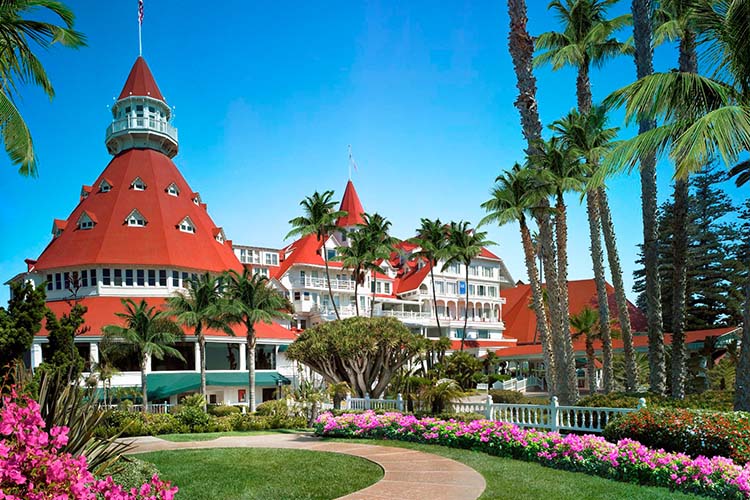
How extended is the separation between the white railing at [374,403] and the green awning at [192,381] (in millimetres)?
19420

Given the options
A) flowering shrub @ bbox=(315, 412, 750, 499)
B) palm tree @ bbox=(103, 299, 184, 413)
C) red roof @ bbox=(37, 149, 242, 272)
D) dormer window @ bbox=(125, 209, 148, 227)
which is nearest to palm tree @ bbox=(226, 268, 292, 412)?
palm tree @ bbox=(103, 299, 184, 413)

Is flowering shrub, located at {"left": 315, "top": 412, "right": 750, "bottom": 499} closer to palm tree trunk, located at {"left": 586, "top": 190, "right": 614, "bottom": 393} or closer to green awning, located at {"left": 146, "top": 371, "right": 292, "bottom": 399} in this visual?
palm tree trunk, located at {"left": 586, "top": 190, "right": 614, "bottom": 393}

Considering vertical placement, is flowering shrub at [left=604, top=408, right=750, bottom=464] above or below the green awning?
above

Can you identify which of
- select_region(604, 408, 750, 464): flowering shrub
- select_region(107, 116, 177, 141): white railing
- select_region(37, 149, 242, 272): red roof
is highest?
select_region(107, 116, 177, 141): white railing

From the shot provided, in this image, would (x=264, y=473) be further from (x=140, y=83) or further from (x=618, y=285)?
(x=140, y=83)

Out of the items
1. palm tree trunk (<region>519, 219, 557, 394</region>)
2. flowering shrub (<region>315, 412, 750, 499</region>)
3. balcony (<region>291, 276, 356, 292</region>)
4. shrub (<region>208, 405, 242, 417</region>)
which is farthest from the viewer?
balcony (<region>291, 276, 356, 292</region>)

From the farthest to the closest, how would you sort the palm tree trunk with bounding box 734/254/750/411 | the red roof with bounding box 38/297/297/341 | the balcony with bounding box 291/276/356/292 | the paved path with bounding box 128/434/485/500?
1. the balcony with bounding box 291/276/356/292
2. the red roof with bounding box 38/297/297/341
3. the palm tree trunk with bounding box 734/254/750/411
4. the paved path with bounding box 128/434/485/500

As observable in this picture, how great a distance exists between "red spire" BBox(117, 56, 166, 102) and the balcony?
23.4m

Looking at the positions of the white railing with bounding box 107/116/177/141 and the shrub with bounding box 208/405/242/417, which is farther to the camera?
the white railing with bounding box 107/116/177/141

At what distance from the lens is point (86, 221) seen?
5147 cm

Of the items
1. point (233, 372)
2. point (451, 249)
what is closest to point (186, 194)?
point (233, 372)

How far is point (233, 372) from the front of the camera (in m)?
47.8

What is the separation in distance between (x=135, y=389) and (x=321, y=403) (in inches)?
760

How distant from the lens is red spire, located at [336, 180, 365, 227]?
241 feet
